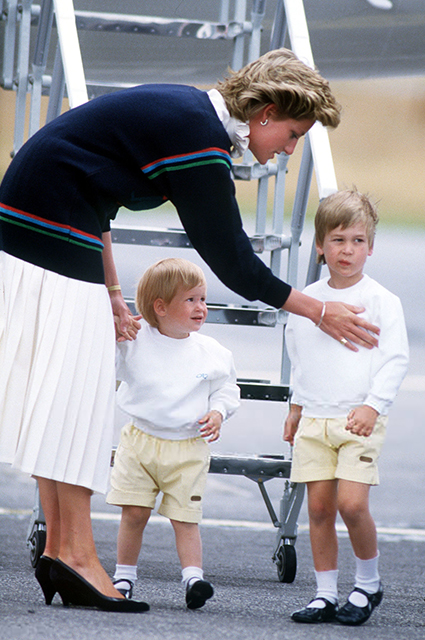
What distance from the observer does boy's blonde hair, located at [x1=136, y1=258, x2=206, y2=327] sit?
2002mm

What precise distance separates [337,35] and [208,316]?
72.9 inches

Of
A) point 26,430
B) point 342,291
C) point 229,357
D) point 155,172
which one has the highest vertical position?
point 155,172

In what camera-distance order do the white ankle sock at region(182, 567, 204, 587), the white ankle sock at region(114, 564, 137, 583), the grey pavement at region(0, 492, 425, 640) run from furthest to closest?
the white ankle sock at region(114, 564, 137, 583)
the white ankle sock at region(182, 567, 204, 587)
the grey pavement at region(0, 492, 425, 640)

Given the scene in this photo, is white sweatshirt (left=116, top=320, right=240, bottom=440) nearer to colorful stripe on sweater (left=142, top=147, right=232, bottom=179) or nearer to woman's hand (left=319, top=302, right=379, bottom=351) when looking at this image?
woman's hand (left=319, top=302, right=379, bottom=351)

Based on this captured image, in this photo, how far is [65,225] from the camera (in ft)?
5.29

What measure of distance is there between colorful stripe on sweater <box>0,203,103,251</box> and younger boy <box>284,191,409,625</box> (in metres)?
0.49

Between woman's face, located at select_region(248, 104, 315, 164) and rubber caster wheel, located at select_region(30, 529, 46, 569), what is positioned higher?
woman's face, located at select_region(248, 104, 315, 164)

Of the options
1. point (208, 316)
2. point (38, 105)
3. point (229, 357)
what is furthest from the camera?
point (38, 105)


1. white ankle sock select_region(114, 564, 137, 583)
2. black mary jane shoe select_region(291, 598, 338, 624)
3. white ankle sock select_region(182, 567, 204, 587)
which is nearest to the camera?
black mary jane shoe select_region(291, 598, 338, 624)

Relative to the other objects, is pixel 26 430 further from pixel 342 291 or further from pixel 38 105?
pixel 38 105

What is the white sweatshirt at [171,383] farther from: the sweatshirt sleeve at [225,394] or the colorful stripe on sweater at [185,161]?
the colorful stripe on sweater at [185,161]

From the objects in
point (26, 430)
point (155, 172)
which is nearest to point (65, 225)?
point (155, 172)

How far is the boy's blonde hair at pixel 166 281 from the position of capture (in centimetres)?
200

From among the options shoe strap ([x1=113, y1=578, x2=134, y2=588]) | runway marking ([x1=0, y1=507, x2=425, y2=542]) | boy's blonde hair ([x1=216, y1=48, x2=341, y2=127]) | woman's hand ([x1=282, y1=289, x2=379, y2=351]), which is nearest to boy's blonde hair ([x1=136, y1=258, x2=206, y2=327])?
woman's hand ([x1=282, y1=289, x2=379, y2=351])
